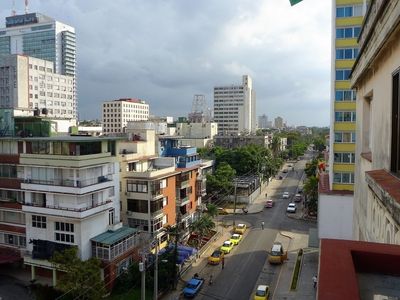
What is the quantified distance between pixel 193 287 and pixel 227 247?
11.9m

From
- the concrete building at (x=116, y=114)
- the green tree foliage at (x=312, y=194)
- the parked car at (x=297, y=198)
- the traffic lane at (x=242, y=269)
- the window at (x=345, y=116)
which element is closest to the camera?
the traffic lane at (x=242, y=269)

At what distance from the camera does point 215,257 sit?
136ft

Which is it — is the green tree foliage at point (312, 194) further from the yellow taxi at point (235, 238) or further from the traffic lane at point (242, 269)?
the yellow taxi at point (235, 238)

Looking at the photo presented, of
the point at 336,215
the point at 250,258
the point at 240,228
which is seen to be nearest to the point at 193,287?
the point at 250,258

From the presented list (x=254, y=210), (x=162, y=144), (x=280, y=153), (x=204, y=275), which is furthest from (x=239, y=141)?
(x=204, y=275)

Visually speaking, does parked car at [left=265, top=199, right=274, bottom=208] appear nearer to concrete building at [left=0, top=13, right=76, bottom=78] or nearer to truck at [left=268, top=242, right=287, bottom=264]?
truck at [left=268, top=242, right=287, bottom=264]

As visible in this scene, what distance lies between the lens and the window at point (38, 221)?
114 ft

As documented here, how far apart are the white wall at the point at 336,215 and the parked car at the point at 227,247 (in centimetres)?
1204

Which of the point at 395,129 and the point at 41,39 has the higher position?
the point at 41,39

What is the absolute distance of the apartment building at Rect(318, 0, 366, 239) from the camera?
36500 mm

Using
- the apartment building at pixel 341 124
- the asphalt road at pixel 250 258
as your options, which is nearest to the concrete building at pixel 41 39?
the asphalt road at pixel 250 258

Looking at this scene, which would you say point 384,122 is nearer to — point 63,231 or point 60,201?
point 60,201

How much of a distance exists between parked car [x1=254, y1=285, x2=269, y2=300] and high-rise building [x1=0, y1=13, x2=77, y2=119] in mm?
142037

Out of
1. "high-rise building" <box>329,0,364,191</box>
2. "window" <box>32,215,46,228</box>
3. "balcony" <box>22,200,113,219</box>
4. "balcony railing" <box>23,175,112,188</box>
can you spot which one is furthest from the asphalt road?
"window" <box>32,215,46,228</box>
